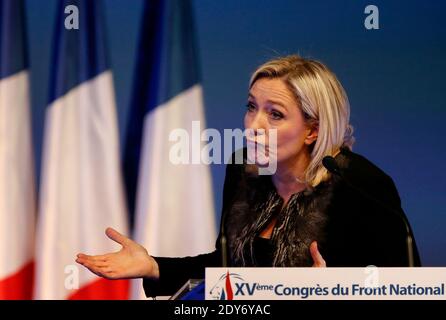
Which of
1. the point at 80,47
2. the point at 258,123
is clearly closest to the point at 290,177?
the point at 258,123

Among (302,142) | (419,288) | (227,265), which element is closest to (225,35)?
(302,142)

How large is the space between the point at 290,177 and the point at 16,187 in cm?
117

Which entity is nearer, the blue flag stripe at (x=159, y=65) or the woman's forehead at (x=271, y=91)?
the woman's forehead at (x=271, y=91)

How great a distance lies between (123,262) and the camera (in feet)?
7.72

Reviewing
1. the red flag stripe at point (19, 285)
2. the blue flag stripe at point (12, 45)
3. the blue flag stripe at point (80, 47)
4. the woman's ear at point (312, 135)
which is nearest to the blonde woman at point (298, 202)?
the woman's ear at point (312, 135)

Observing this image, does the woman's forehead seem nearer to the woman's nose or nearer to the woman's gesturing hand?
the woman's nose

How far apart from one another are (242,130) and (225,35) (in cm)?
42

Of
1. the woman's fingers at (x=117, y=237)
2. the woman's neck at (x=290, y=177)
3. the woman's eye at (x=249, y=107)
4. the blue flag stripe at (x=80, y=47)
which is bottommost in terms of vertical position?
the woman's fingers at (x=117, y=237)

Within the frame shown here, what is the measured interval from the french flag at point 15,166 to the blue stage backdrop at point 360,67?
5 centimetres

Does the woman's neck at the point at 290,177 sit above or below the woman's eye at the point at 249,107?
below

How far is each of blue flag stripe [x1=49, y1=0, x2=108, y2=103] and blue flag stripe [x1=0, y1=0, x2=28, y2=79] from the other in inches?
5.4

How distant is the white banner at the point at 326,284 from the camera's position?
2.29 meters

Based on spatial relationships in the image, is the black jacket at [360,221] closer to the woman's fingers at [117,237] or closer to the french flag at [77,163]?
the woman's fingers at [117,237]

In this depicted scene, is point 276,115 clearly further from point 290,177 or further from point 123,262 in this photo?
point 123,262
